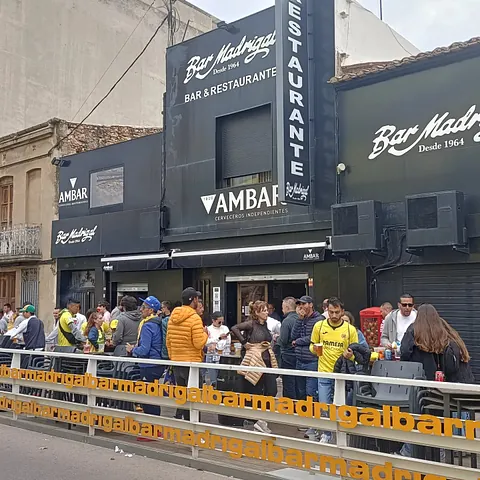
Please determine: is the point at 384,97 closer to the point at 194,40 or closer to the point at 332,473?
the point at 194,40

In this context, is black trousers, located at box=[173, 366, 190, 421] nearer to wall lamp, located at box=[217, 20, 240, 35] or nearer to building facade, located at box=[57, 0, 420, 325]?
building facade, located at box=[57, 0, 420, 325]

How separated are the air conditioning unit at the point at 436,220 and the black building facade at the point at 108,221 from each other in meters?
6.51

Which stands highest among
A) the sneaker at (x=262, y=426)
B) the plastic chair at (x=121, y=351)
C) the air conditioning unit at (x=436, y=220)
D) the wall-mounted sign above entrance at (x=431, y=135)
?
the wall-mounted sign above entrance at (x=431, y=135)

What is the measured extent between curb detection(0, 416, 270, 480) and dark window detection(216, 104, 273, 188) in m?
7.37

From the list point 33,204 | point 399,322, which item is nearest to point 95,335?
point 399,322

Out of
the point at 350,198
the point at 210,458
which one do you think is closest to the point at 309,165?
the point at 350,198

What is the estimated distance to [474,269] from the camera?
1113 cm

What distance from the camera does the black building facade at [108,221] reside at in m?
16.5

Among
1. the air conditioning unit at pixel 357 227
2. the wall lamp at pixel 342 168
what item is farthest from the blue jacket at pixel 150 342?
the wall lamp at pixel 342 168

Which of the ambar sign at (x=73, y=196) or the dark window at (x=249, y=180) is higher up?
the ambar sign at (x=73, y=196)

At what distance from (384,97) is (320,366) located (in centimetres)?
686

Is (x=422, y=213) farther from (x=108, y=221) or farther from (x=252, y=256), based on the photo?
(x=108, y=221)

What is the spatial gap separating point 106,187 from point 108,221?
126 cm

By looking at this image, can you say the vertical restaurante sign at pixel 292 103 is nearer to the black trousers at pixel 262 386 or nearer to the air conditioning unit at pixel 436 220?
the air conditioning unit at pixel 436 220
